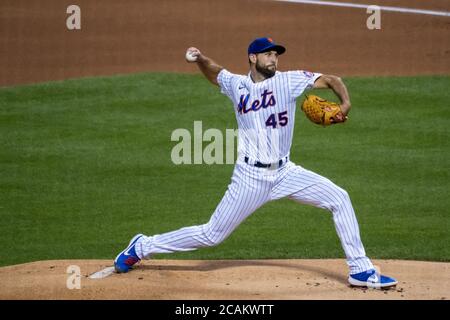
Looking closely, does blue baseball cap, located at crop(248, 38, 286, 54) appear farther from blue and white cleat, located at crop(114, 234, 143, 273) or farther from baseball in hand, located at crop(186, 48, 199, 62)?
blue and white cleat, located at crop(114, 234, 143, 273)

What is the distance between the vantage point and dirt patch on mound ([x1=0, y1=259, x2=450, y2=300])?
256 inches

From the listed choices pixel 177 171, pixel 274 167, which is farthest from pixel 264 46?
pixel 177 171

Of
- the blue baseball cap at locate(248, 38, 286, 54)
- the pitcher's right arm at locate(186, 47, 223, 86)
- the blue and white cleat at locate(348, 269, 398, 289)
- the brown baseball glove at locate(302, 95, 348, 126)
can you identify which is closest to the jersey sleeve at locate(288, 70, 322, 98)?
the brown baseball glove at locate(302, 95, 348, 126)

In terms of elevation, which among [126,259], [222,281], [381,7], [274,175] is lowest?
[222,281]

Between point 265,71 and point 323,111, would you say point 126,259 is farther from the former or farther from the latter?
point 323,111

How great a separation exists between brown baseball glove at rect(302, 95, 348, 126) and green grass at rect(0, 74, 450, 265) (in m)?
2.00

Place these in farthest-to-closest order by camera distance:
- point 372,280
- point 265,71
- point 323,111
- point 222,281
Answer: point 222,281 → point 265,71 → point 372,280 → point 323,111

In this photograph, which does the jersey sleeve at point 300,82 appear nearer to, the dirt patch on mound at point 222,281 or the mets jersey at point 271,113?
the mets jersey at point 271,113

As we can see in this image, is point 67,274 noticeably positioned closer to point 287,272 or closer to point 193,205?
point 287,272

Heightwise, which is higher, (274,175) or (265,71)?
(265,71)

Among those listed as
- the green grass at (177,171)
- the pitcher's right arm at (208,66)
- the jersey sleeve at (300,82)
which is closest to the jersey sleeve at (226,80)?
the pitcher's right arm at (208,66)

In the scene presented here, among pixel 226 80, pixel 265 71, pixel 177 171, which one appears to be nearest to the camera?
pixel 265 71

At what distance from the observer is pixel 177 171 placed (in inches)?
443

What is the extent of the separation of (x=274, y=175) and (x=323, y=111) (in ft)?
1.94
